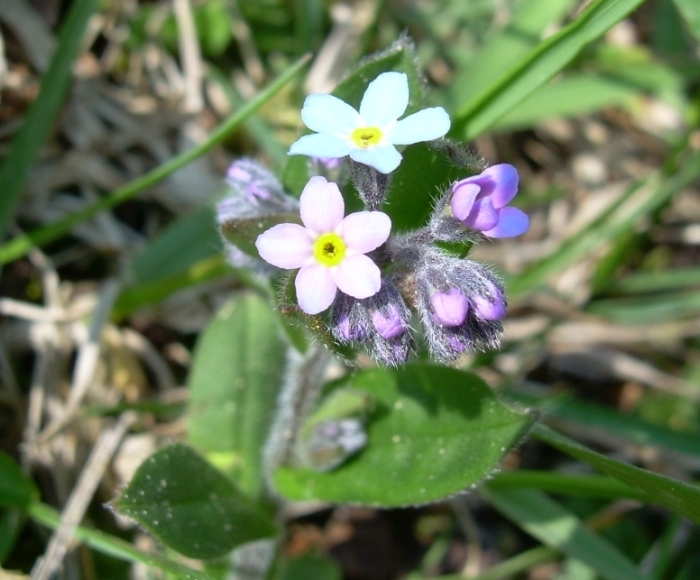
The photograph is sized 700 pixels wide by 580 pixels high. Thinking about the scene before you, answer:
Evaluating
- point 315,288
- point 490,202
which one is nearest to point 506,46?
point 490,202

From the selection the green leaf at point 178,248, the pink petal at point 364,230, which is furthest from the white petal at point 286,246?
the green leaf at point 178,248

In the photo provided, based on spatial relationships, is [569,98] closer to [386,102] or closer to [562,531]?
[562,531]

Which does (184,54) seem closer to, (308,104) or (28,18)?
(28,18)

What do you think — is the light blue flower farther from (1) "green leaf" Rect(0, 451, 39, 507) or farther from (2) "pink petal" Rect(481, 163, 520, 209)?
(1) "green leaf" Rect(0, 451, 39, 507)

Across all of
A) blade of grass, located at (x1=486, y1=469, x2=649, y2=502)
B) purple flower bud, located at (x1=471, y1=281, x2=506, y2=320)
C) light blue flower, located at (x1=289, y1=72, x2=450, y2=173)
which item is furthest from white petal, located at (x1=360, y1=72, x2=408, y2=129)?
A: blade of grass, located at (x1=486, y1=469, x2=649, y2=502)

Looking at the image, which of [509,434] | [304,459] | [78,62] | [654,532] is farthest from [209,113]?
[654,532]

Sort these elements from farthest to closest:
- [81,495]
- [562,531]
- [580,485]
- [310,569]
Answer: [310,569], [562,531], [81,495], [580,485]

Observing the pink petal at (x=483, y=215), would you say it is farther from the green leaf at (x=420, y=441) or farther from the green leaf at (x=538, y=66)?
the green leaf at (x=538, y=66)
